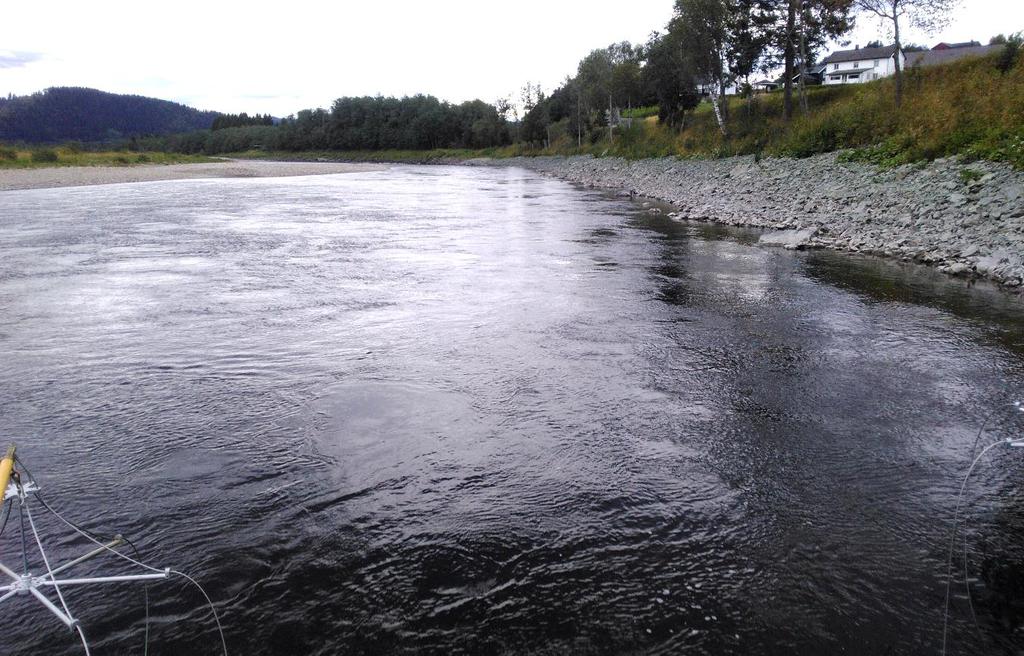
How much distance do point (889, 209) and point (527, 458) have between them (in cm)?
1803

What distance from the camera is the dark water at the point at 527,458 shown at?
15.6ft

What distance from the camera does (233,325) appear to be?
1211 centimetres

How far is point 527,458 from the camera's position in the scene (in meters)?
7.07

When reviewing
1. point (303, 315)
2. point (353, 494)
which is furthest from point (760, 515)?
point (303, 315)

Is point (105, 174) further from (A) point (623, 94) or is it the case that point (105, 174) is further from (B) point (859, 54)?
(B) point (859, 54)

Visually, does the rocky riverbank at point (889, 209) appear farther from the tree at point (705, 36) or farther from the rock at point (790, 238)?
the tree at point (705, 36)

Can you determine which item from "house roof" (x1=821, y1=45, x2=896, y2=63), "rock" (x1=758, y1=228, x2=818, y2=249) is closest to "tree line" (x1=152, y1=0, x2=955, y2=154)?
"rock" (x1=758, y1=228, x2=818, y2=249)

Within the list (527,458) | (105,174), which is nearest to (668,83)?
(105,174)

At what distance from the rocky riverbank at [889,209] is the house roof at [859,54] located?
65.8 meters

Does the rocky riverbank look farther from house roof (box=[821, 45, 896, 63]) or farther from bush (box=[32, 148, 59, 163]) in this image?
bush (box=[32, 148, 59, 163])

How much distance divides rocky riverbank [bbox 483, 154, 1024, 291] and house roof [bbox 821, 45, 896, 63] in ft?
216

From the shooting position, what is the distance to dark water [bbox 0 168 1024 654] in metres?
4.76

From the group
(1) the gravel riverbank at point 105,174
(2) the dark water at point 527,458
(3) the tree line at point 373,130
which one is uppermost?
(3) the tree line at point 373,130

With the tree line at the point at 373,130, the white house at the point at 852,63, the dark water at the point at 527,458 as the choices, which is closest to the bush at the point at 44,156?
the dark water at the point at 527,458
